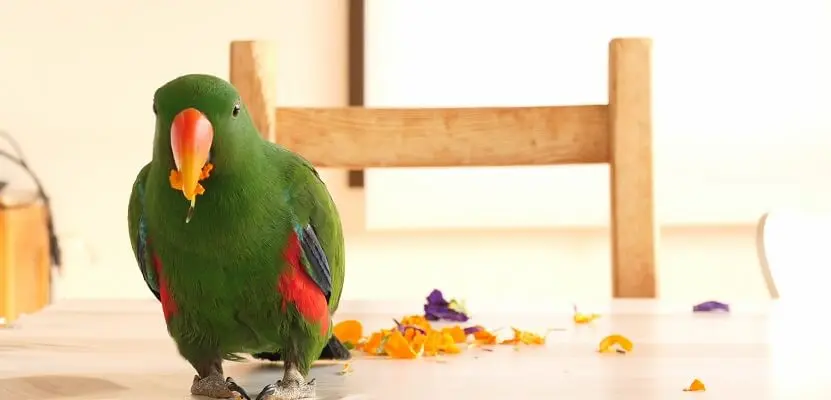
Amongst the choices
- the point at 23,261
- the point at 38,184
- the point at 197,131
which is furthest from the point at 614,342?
the point at 38,184

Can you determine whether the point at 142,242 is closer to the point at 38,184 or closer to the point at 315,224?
the point at 315,224

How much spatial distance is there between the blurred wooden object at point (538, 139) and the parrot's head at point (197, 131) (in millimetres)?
747

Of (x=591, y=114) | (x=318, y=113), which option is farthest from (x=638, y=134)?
(x=318, y=113)

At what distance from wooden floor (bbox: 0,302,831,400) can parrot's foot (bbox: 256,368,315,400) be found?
0.12 ft

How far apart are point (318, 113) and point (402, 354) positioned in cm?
56

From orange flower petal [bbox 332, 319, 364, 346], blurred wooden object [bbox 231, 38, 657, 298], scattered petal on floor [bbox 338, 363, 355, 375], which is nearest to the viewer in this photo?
scattered petal on floor [bbox 338, 363, 355, 375]

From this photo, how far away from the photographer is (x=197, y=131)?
536 millimetres

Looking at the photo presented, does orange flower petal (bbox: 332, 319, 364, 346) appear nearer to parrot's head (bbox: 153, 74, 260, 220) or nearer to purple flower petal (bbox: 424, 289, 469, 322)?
purple flower petal (bbox: 424, 289, 469, 322)

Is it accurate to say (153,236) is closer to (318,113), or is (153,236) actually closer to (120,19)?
(318,113)

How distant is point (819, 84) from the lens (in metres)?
2.80

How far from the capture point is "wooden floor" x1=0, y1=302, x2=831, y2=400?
2.26 feet

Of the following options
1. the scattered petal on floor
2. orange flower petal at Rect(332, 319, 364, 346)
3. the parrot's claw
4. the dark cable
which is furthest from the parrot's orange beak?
the dark cable

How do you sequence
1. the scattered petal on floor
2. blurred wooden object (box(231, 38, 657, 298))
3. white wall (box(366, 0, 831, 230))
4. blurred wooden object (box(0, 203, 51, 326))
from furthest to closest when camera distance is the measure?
white wall (box(366, 0, 831, 230))
blurred wooden object (box(0, 203, 51, 326))
blurred wooden object (box(231, 38, 657, 298))
the scattered petal on floor

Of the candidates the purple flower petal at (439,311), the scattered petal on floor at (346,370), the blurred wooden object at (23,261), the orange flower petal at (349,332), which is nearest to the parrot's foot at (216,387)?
the scattered petal on floor at (346,370)
